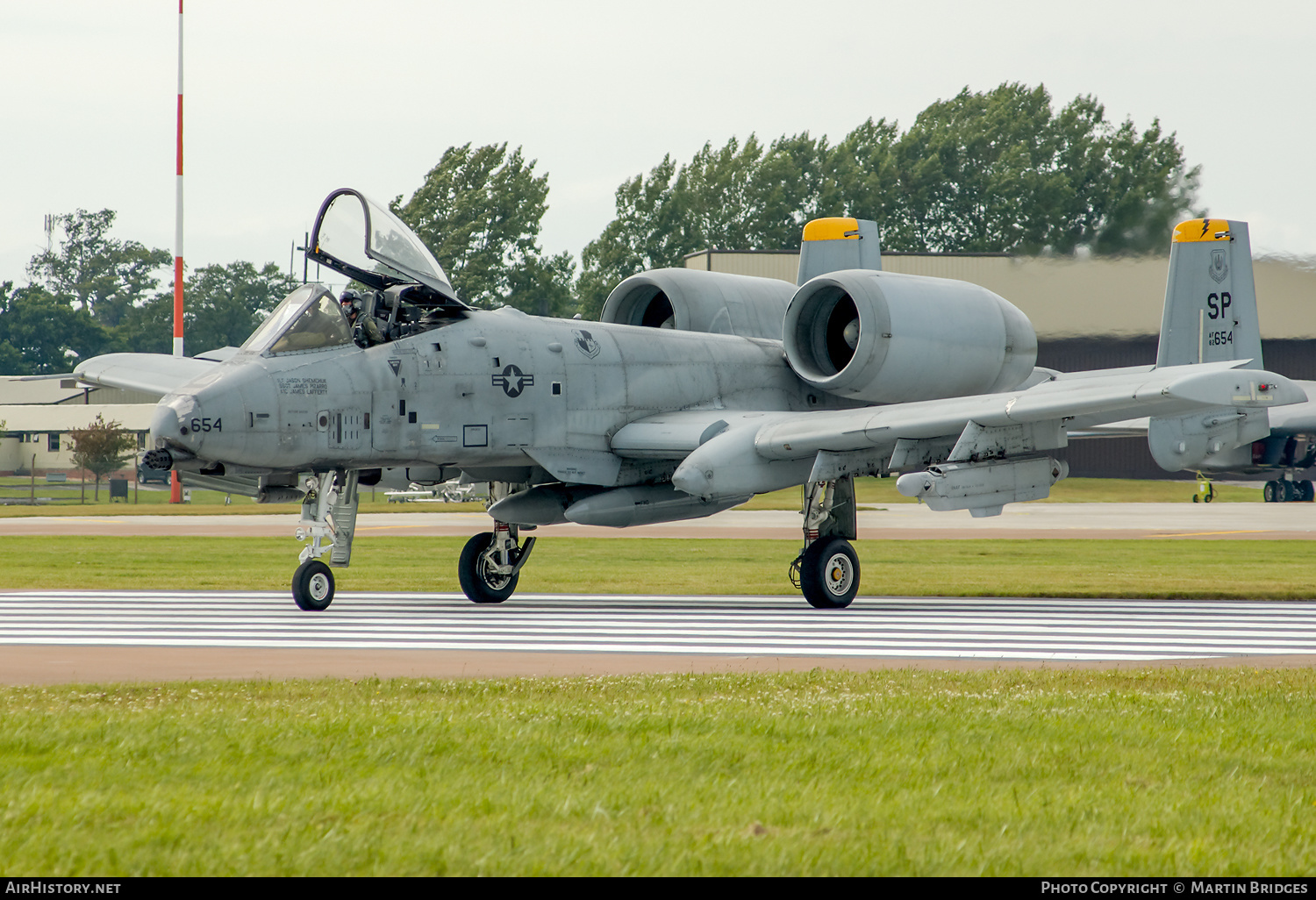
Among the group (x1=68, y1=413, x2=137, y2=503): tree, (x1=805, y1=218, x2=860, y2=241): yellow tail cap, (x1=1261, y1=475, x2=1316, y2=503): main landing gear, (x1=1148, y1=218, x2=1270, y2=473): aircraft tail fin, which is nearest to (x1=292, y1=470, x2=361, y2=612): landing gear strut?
(x1=805, y1=218, x2=860, y2=241): yellow tail cap

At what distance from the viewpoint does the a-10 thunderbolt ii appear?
1391cm

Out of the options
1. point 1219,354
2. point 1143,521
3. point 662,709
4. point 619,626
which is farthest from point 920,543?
point 662,709

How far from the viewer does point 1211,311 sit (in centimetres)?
1936

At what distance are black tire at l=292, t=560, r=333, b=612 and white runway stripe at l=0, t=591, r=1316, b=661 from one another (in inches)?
5.8

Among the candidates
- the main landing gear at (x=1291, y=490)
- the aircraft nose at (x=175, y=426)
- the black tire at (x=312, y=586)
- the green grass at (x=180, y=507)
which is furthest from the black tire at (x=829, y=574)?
the main landing gear at (x=1291, y=490)

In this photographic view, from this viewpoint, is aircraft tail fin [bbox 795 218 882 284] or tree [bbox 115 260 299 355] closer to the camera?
aircraft tail fin [bbox 795 218 882 284]

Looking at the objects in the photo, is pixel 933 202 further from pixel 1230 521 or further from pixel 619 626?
pixel 619 626

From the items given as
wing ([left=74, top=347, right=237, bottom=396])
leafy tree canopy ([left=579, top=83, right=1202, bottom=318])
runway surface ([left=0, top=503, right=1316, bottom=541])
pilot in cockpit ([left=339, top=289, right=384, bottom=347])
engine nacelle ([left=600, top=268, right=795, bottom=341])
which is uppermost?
leafy tree canopy ([left=579, top=83, right=1202, bottom=318])

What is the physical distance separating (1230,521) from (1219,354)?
20752 millimetres

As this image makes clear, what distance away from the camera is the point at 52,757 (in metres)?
6.16

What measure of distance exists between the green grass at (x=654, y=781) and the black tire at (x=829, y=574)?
6785 mm

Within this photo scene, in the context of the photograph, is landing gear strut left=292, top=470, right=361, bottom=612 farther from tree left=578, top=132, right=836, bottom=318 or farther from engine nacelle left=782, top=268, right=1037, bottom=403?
tree left=578, top=132, right=836, bottom=318

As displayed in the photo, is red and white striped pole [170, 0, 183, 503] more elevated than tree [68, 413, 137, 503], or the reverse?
red and white striped pole [170, 0, 183, 503]

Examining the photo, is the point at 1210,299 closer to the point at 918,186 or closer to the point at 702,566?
the point at 702,566
